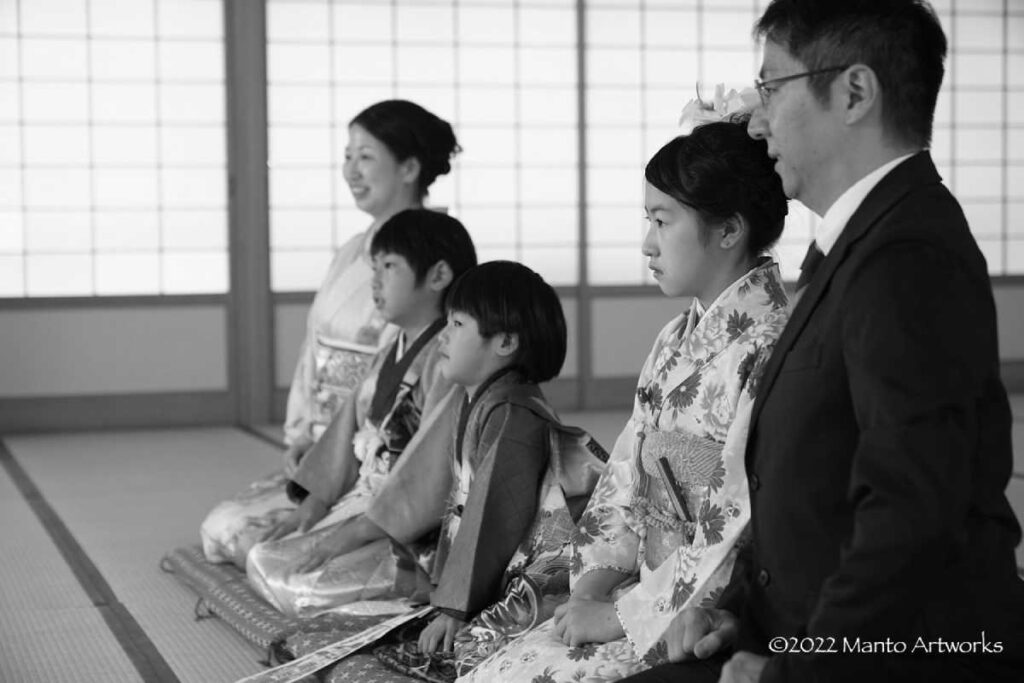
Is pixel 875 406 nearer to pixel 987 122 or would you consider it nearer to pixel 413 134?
pixel 413 134

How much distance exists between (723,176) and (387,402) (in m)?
1.50

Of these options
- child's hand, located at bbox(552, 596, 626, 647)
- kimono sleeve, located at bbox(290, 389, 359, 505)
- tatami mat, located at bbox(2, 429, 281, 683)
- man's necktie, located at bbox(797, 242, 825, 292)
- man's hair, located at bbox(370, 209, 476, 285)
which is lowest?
tatami mat, located at bbox(2, 429, 281, 683)

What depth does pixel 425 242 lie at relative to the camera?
3250 mm

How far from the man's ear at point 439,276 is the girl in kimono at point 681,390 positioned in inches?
45.3

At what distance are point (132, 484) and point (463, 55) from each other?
3150 mm

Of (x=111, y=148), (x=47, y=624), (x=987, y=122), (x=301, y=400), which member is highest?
(x=987, y=122)

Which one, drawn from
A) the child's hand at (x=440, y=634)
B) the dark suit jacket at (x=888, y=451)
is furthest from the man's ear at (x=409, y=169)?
the dark suit jacket at (x=888, y=451)

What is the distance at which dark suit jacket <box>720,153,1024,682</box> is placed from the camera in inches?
54.8

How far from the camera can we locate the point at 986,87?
8195mm

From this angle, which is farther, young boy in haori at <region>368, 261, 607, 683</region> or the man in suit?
young boy in haori at <region>368, 261, 607, 683</region>

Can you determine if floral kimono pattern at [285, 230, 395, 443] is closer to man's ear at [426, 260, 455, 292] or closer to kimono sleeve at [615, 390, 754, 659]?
man's ear at [426, 260, 455, 292]

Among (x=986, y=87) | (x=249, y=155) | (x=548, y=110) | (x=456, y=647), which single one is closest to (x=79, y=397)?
(x=249, y=155)


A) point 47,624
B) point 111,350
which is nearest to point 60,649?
point 47,624

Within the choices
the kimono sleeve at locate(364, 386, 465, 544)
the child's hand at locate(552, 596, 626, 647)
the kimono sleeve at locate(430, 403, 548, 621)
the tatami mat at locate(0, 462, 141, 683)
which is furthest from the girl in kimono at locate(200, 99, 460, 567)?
the child's hand at locate(552, 596, 626, 647)
